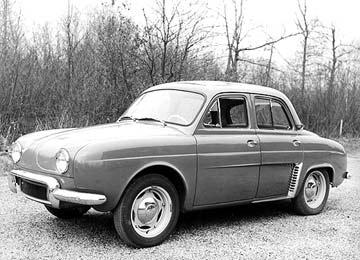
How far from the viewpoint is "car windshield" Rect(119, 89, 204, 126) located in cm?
544

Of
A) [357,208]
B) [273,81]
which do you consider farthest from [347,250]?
[273,81]

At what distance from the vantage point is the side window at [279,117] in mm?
6391

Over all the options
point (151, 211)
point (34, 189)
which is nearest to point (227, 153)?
point (151, 211)

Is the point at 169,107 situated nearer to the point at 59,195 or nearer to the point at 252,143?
the point at 252,143

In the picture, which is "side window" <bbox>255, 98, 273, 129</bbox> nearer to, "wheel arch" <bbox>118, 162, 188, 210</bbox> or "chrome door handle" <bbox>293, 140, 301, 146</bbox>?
"chrome door handle" <bbox>293, 140, 301, 146</bbox>

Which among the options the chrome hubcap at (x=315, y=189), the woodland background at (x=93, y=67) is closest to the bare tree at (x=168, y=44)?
the woodland background at (x=93, y=67)

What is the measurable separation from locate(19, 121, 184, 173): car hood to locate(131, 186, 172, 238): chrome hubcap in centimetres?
61

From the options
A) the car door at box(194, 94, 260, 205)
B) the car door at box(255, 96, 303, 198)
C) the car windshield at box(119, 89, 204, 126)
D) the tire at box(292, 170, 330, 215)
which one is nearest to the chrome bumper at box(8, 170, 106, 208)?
the car door at box(194, 94, 260, 205)

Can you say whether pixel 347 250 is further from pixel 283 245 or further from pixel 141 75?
pixel 141 75

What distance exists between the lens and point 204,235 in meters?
5.30

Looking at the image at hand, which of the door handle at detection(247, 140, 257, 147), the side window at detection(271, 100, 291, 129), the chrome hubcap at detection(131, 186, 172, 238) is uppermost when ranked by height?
the side window at detection(271, 100, 291, 129)

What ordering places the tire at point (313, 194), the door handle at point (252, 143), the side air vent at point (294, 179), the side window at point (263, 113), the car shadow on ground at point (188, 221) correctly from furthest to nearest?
the tire at point (313, 194) → the side air vent at point (294, 179) → the side window at point (263, 113) → the door handle at point (252, 143) → the car shadow on ground at point (188, 221)

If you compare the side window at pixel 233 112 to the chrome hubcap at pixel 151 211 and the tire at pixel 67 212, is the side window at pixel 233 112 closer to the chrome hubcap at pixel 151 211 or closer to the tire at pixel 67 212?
the chrome hubcap at pixel 151 211

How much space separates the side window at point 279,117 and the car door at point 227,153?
→ 60 cm
